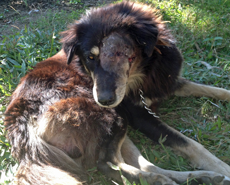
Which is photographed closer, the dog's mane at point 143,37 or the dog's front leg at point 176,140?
the dog's front leg at point 176,140

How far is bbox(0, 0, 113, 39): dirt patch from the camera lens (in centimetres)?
589

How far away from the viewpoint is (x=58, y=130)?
257 cm

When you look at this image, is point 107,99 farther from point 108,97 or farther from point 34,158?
point 34,158

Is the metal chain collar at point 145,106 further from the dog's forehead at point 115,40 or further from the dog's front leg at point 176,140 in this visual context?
the dog's forehead at point 115,40

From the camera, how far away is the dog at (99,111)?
2445 millimetres

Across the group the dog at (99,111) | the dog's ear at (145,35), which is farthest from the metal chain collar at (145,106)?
the dog's ear at (145,35)

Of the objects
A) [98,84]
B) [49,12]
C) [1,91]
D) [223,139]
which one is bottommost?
[1,91]

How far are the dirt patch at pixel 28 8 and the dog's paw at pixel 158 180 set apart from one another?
4.85 m

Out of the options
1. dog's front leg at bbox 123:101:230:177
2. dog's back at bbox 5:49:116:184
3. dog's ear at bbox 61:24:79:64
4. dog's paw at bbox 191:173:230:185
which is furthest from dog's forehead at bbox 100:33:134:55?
dog's paw at bbox 191:173:230:185

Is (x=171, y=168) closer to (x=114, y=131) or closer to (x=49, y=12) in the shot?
(x=114, y=131)

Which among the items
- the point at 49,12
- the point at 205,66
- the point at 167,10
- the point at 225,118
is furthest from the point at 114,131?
the point at 49,12

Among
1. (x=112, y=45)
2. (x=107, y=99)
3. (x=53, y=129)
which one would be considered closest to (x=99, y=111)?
(x=107, y=99)

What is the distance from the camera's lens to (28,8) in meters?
6.56

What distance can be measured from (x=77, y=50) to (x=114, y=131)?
1128mm
